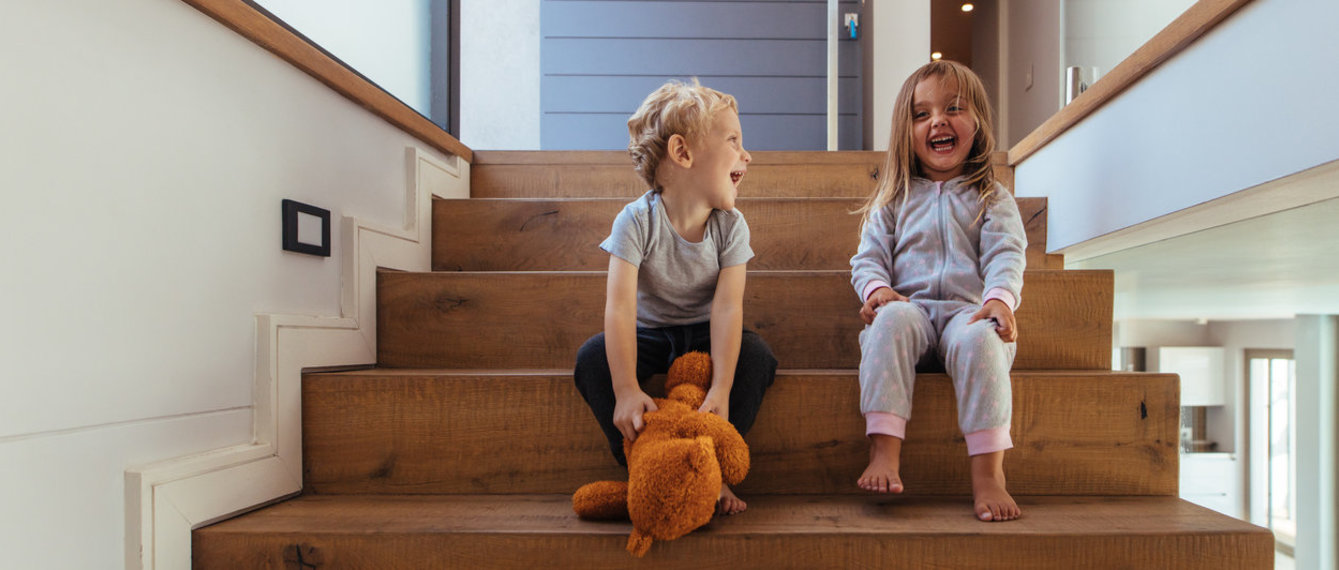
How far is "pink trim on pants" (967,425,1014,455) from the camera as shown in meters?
1.03

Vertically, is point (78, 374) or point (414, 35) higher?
point (414, 35)

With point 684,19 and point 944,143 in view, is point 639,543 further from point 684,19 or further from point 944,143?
point 684,19

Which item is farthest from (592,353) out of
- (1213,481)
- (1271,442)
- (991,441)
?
(1213,481)

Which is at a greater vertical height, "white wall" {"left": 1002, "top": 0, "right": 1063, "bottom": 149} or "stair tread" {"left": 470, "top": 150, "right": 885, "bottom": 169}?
"white wall" {"left": 1002, "top": 0, "right": 1063, "bottom": 149}

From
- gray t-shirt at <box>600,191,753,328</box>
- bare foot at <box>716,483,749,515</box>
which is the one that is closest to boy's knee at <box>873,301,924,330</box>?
gray t-shirt at <box>600,191,753,328</box>

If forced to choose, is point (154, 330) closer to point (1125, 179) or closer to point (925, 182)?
point (925, 182)

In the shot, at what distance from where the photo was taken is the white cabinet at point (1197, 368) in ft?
19.0

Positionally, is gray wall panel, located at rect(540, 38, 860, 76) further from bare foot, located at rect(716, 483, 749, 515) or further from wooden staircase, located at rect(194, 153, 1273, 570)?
bare foot, located at rect(716, 483, 749, 515)

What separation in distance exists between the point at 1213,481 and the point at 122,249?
23.3 ft

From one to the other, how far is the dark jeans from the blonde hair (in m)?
0.28

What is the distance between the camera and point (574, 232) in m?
1.65

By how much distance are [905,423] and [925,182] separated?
0.51m

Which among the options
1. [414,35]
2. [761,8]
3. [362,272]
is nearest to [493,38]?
[761,8]

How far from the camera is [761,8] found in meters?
3.28
